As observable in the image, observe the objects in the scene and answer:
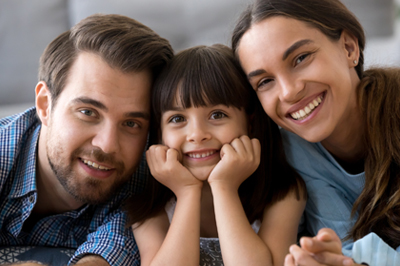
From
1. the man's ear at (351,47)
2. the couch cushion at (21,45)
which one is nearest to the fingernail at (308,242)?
the man's ear at (351,47)

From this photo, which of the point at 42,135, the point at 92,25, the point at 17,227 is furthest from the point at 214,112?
the point at 17,227

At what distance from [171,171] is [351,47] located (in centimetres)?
65

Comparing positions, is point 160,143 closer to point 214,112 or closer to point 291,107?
point 214,112

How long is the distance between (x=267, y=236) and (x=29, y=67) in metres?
1.65

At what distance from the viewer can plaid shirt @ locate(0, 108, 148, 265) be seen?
4.57 ft

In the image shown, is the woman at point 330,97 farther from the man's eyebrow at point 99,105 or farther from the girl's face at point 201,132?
the man's eyebrow at point 99,105

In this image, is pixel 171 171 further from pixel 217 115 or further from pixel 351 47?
pixel 351 47

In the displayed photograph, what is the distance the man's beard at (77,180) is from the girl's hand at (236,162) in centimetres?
32

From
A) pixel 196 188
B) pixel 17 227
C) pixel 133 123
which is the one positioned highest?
pixel 133 123

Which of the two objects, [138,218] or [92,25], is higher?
[92,25]

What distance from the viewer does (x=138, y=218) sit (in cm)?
135

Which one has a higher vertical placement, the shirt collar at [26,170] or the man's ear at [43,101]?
the man's ear at [43,101]

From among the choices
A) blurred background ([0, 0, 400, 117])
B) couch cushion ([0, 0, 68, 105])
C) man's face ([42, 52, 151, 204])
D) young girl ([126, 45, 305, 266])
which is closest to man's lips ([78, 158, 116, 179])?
man's face ([42, 52, 151, 204])

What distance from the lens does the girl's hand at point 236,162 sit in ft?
4.05
